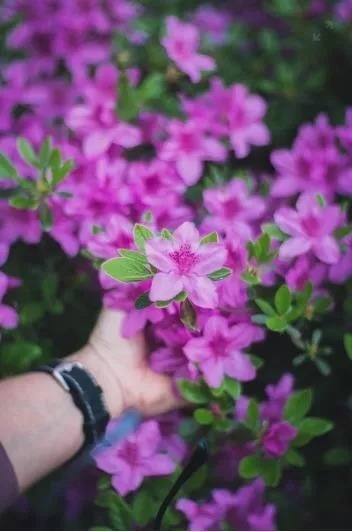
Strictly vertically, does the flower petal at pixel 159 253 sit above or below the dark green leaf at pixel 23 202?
above

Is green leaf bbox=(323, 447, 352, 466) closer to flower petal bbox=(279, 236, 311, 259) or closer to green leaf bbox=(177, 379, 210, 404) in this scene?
green leaf bbox=(177, 379, 210, 404)

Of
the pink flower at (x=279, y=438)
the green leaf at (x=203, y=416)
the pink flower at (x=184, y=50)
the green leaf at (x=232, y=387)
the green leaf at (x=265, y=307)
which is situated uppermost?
the pink flower at (x=184, y=50)

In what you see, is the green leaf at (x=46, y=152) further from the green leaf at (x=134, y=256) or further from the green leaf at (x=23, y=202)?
the green leaf at (x=134, y=256)

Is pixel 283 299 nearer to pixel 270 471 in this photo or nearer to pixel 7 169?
pixel 270 471

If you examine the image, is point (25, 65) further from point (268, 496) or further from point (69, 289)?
point (268, 496)

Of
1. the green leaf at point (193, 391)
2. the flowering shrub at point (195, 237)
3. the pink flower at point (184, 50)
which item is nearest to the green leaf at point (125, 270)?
the flowering shrub at point (195, 237)

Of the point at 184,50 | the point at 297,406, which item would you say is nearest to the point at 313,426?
the point at 297,406

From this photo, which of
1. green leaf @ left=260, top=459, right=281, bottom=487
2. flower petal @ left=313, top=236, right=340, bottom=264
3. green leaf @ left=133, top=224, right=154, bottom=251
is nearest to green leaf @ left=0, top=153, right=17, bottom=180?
green leaf @ left=133, top=224, right=154, bottom=251
